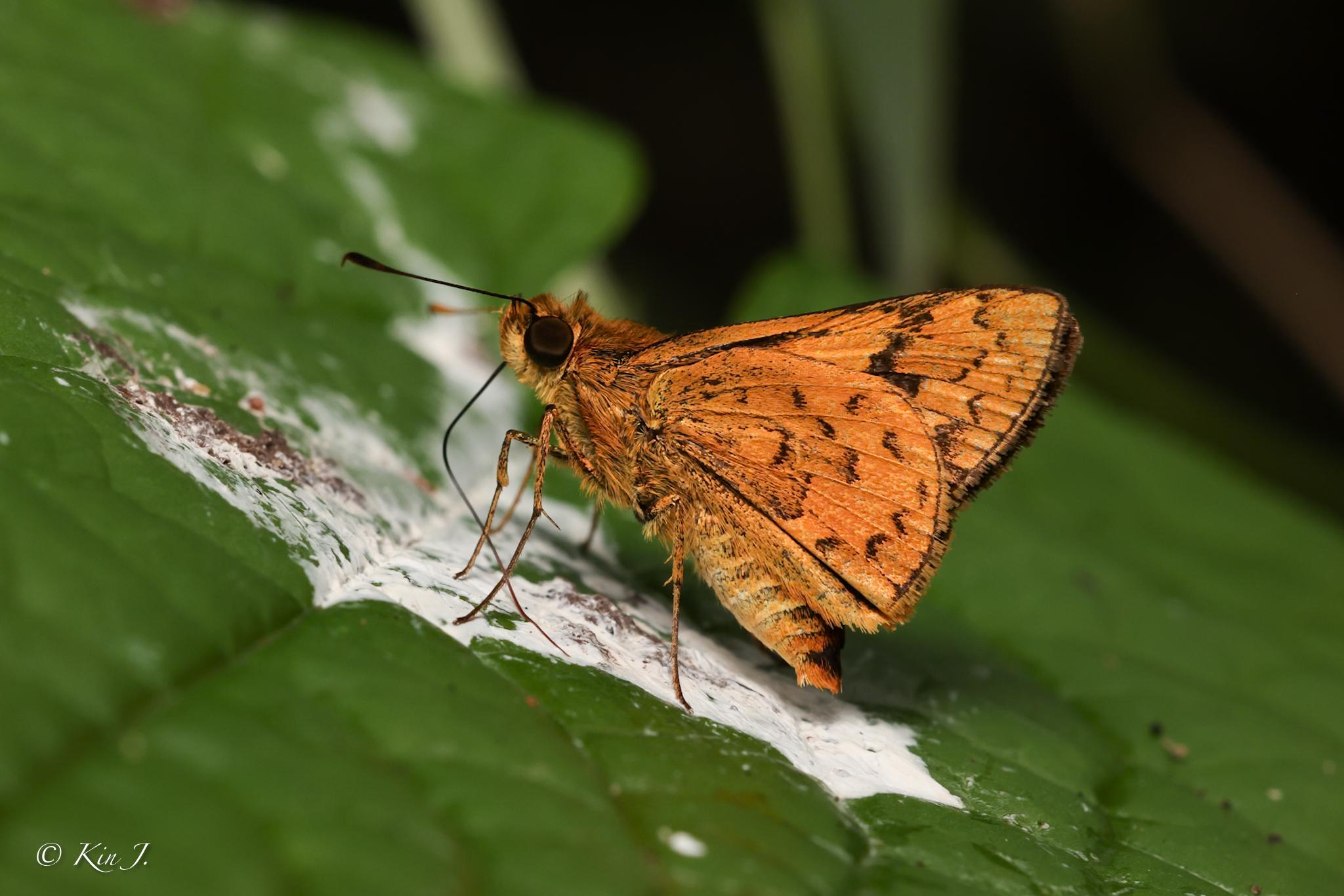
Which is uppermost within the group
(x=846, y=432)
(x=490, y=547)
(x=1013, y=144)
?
(x=1013, y=144)

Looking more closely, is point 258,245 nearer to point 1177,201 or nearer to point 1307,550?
point 1307,550

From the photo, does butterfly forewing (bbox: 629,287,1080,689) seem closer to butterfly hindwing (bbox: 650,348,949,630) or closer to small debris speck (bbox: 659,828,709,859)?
butterfly hindwing (bbox: 650,348,949,630)

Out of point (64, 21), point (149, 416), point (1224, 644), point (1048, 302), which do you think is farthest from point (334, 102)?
point (1224, 644)

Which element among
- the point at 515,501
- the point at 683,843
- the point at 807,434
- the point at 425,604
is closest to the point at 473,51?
the point at 515,501

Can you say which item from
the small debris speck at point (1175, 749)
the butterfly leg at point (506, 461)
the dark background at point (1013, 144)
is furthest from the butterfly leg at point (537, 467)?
the dark background at point (1013, 144)

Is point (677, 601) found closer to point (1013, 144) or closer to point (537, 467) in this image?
point (537, 467)
